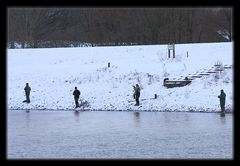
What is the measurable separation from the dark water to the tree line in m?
43.9

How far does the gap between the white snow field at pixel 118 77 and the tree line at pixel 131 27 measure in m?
21.5

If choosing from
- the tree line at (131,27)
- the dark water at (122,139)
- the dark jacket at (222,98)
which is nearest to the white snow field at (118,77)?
the dark jacket at (222,98)

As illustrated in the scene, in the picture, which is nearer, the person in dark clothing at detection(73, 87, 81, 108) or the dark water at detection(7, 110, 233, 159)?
the dark water at detection(7, 110, 233, 159)

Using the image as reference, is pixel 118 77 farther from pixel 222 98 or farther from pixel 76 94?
pixel 222 98

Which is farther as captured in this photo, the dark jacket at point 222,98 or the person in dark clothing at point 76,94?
the person in dark clothing at point 76,94

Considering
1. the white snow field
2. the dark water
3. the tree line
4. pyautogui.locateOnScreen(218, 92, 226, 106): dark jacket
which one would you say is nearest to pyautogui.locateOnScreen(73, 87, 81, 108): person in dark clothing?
the white snow field

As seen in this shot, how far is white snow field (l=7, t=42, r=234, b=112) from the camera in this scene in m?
28.1

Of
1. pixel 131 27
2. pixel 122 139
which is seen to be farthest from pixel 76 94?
pixel 131 27

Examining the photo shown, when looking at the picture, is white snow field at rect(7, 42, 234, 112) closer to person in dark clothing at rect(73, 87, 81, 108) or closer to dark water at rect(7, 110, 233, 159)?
person in dark clothing at rect(73, 87, 81, 108)

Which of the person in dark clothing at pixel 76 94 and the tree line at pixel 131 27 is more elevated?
the tree line at pixel 131 27

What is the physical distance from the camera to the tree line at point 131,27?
6384 centimetres

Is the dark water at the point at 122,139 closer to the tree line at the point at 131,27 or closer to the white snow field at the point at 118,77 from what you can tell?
the white snow field at the point at 118,77

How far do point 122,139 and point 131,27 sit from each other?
5063 centimetres

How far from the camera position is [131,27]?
6419cm
